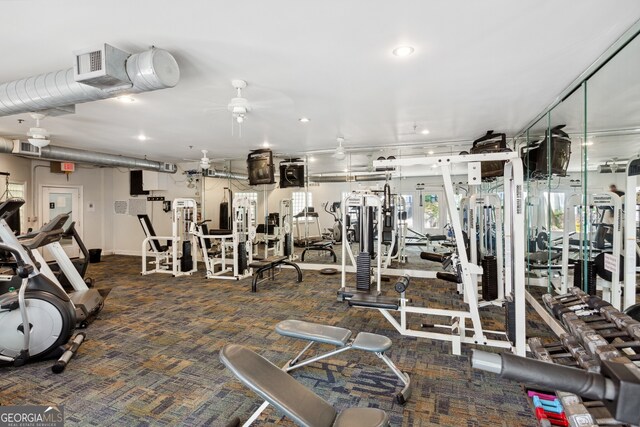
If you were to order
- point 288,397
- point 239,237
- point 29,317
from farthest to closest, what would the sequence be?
point 239,237
point 29,317
point 288,397

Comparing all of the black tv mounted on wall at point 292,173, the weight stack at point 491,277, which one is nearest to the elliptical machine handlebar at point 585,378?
the weight stack at point 491,277

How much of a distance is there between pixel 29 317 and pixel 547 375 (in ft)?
12.5

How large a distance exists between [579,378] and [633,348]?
121 centimetres

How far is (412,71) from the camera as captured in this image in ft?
9.53

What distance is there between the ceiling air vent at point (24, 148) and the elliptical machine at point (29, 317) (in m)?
3.28

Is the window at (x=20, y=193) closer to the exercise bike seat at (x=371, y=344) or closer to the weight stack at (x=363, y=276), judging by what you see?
the weight stack at (x=363, y=276)

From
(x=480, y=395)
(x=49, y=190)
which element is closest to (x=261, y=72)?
(x=480, y=395)

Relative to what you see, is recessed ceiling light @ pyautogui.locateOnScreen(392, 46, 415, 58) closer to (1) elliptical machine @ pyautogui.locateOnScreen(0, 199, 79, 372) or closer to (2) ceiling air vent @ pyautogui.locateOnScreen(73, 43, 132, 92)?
(2) ceiling air vent @ pyautogui.locateOnScreen(73, 43, 132, 92)

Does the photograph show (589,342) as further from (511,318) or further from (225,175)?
(225,175)

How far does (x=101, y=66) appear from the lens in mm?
2242

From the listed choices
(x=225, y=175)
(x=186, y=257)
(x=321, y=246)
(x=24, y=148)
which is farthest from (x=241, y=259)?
(x=24, y=148)

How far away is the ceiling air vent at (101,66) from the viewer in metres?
2.25

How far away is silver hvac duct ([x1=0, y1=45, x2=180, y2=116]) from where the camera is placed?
2.29 m

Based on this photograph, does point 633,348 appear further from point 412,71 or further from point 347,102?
point 347,102
